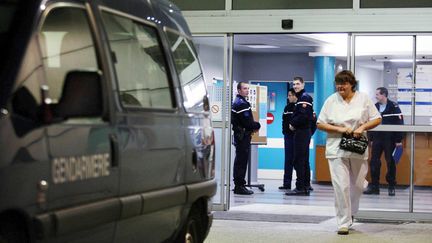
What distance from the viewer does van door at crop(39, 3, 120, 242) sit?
11.6 feet

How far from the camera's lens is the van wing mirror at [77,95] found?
3477 mm

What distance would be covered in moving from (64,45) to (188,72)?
2066mm

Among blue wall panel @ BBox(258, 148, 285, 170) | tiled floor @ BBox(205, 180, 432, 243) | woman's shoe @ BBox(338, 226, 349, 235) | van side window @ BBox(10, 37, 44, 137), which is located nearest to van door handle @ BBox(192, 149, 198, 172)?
van side window @ BBox(10, 37, 44, 137)

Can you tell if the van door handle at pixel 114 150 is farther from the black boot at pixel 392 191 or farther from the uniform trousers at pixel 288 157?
the uniform trousers at pixel 288 157

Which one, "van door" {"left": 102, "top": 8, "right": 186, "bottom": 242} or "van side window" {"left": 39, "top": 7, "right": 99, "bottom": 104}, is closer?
"van side window" {"left": 39, "top": 7, "right": 99, "bottom": 104}

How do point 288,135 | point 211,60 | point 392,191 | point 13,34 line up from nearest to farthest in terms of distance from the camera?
point 13,34
point 392,191
point 211,60
point 288,135

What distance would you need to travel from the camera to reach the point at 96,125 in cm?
394

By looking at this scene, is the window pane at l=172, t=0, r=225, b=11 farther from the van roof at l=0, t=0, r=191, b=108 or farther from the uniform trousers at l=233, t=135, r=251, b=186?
the van roof at l=0, t=0, r=191, b=108

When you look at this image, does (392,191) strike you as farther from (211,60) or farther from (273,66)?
(273,66)

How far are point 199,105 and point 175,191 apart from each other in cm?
108

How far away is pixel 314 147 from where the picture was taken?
1688 cm

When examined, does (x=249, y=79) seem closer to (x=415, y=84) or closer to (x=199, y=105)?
(x=415, y=84)

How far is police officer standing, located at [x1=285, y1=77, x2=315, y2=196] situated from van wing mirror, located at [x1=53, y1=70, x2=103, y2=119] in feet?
31.8

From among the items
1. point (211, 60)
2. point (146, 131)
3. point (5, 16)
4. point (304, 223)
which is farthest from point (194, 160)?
point (211, 60)
